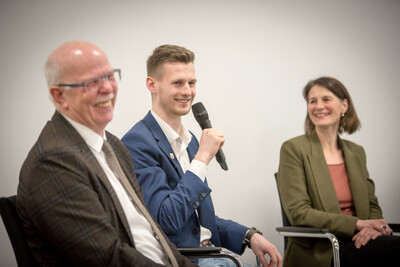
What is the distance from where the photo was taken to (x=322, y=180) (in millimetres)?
2311

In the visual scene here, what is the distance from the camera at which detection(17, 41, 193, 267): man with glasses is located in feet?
3.29

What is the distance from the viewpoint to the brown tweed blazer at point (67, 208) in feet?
3.27

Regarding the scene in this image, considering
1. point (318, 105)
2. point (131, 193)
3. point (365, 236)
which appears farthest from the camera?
point (318, 105)

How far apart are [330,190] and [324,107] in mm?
519

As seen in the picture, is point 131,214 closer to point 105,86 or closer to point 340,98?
point 105,86

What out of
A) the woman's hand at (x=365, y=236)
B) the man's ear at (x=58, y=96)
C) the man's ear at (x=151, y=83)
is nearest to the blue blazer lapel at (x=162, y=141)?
the man's ear at (x=151, y=83)

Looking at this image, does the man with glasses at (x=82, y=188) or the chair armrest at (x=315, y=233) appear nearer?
the man with glasses at (x=82, y=188)

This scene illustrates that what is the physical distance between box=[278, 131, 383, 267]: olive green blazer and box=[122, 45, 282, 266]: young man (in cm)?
61

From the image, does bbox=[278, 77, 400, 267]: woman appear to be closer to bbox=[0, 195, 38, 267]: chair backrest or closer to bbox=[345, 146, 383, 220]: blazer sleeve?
bbox=[345, 146, 383, 220]: blazer sleeve

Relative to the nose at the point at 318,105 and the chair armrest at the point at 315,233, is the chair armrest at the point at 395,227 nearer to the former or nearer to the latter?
the chair armrest at the point at 315,233

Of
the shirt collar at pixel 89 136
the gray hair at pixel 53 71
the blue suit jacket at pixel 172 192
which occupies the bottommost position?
the blue suit jacket at pixel 172 192

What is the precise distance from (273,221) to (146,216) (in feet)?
6.14

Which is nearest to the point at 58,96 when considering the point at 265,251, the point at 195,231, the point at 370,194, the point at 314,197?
the point at 195,231

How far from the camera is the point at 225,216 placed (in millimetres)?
2750
